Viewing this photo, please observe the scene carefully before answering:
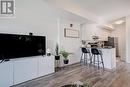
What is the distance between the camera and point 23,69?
12.9ft

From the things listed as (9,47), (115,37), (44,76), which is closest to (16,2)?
(9,47)

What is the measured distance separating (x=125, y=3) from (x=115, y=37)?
547cm

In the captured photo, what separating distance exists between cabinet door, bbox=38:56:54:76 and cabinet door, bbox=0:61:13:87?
1.13 metres

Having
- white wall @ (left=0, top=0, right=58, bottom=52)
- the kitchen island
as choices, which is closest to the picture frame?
white wall @ (left=0, top=0, right=58, bottom=52)

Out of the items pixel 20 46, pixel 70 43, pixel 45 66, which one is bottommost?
pixel 45 66

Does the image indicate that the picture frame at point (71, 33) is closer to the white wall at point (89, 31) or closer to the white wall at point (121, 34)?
the white wall at point (89, 31)

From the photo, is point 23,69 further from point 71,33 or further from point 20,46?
point 71,33

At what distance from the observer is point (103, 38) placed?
10.6 m

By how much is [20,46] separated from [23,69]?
0.74 meters

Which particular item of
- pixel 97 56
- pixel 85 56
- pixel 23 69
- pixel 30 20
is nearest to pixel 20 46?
pixel 23 69

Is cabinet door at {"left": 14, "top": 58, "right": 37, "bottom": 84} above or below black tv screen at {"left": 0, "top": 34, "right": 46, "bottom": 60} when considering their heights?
below

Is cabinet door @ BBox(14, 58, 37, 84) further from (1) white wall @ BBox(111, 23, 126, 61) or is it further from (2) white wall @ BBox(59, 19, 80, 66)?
(1) white wall @ BBox(111, 23, 126, 61)

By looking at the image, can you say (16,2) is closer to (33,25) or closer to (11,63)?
(33,25)

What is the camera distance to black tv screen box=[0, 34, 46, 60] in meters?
3.63
